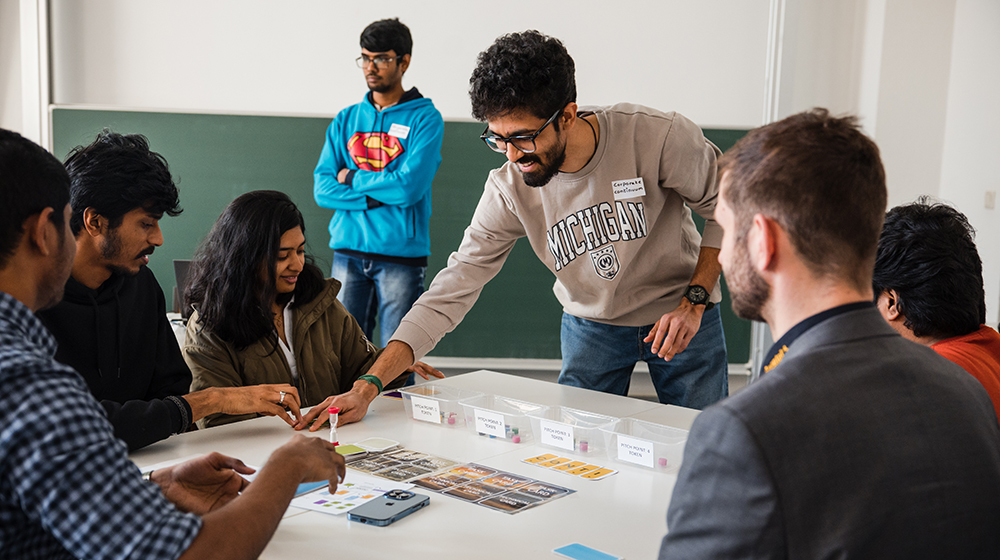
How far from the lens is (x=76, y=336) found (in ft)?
5.99

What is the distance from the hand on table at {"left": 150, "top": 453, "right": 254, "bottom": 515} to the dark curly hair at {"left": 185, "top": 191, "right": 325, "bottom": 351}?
0.77 meters

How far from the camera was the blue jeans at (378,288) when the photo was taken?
3.48 metres

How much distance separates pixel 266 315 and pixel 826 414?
1729 mm

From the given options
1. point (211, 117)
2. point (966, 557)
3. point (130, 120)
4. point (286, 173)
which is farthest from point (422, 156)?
point (966, 557)

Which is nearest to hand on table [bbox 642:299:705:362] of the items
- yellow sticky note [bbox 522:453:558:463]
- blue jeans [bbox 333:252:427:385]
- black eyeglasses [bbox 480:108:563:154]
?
yellow sticky note [bbox 522:453:558:463]

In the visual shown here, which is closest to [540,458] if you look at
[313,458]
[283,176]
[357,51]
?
[313,458]

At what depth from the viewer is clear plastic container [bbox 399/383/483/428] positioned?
1.97 m

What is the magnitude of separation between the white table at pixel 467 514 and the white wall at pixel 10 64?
11.7ft

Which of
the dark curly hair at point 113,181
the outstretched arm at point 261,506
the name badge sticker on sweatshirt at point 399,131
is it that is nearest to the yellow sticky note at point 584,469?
the outstretched arm at point 261,506

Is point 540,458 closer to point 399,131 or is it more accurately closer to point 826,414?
point 826,414

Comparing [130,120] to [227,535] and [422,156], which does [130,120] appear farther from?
[227,535]

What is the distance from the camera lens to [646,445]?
5.47ft

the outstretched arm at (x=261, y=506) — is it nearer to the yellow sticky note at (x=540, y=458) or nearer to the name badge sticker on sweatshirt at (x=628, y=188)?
the yellow sticky note at (x=540, y=458)

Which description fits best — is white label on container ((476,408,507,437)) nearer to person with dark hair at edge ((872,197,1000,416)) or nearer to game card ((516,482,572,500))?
game card ((516,482,572,500))
